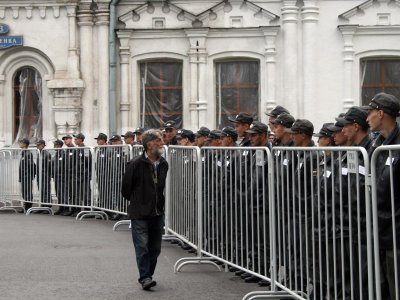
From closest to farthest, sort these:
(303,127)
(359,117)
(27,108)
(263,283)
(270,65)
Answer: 1. (359,117)
2. (303,127)
3. (263,283)
4. (270,65)
5. (27,108)

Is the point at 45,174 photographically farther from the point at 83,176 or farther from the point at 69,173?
the point at 83,176

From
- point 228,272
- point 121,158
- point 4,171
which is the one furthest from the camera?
point 4,171

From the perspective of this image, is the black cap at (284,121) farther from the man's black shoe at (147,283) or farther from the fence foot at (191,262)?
the man's black shoe at (147,283)

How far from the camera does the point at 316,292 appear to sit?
27.8ft

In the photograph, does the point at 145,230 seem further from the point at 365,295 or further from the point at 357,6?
the point at 357,6

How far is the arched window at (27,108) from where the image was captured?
1000 inches

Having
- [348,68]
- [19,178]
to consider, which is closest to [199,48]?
[348,68]

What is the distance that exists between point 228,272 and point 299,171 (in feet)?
11.5

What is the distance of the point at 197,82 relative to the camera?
80.7 ft

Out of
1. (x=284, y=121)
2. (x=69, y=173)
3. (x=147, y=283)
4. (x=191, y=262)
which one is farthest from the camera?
(x=69, y=173)

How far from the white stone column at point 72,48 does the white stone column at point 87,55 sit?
0.57 ft

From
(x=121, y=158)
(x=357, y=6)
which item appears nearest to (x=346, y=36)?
(x=357, y=6)

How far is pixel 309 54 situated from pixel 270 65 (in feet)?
3.49

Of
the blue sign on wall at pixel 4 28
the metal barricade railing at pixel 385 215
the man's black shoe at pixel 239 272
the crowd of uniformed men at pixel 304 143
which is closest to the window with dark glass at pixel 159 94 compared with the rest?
the blue sign on wall at pixel 4 28
